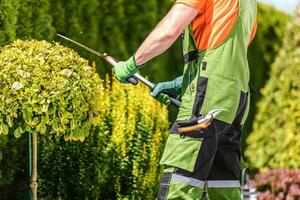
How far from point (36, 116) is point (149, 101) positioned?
1722 mm

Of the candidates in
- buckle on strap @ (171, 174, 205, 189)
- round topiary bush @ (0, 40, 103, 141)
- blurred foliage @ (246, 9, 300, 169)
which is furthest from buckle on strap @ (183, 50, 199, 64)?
blurred foliage @ (246, 9, 300, 169)

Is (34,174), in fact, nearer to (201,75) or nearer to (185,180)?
(185,180)

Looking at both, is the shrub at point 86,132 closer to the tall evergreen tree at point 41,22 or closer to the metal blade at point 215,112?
the tall evergreen tree at point 41,22

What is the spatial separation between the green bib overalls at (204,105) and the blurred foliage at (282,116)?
3798 mm

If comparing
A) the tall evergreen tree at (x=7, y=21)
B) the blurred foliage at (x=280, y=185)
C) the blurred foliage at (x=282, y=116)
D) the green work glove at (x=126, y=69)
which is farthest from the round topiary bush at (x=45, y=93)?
the blurred foliage at (x=282, y=116)

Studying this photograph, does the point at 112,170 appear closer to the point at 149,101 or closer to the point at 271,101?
the point at 149,101

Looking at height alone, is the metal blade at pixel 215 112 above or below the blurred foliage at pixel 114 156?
above

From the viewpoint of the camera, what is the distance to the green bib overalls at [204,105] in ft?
12.6

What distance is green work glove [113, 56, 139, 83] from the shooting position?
3.98 meters

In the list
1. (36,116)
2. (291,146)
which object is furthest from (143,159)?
(291,146)

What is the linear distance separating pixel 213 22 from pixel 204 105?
0.40 meters

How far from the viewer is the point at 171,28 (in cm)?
381

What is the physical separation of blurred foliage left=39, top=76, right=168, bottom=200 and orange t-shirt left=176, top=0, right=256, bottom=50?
82.8 inches

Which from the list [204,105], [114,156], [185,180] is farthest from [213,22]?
[114,156]
